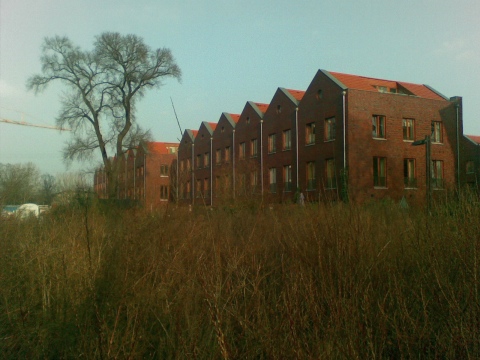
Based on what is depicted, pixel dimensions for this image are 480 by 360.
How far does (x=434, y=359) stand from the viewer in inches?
130

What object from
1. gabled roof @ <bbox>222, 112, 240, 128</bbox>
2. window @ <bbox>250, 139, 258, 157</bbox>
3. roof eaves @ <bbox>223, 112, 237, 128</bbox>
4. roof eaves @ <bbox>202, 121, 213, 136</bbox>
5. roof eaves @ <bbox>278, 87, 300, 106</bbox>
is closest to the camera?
roof eaves @ <bbox>278, 87, 300, 106</bbox>

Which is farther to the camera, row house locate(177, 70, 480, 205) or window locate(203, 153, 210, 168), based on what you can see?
window locate(203, 153, 210, 168)

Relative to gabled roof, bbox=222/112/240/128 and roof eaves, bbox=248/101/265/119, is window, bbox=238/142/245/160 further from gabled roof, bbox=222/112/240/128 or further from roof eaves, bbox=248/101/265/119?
roof eaves, bbox=248/101/265/119

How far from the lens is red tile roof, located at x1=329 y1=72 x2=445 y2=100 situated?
111 feet

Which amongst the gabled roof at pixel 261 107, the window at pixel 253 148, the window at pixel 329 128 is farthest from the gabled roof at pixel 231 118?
the window at pixel 329 128

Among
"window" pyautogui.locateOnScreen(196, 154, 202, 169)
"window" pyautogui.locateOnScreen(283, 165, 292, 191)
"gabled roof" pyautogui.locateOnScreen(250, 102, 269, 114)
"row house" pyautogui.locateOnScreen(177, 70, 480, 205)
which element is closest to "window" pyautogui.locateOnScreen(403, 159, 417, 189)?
"row house" pyautogui.locateOnScreen(177, 70, 480, 205)

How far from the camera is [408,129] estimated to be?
31.9m

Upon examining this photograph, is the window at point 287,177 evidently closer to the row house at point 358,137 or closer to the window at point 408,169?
the row house at point 358,137

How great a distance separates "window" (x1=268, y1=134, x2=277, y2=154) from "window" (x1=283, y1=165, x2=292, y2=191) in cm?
218

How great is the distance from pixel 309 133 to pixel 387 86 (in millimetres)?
8341

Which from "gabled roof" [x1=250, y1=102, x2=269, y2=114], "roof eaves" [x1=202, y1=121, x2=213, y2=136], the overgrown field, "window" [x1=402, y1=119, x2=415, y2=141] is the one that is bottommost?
the overgrown field

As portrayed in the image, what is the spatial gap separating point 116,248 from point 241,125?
36608 mm

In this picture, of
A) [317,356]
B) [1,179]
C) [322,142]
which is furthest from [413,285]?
[322,142]

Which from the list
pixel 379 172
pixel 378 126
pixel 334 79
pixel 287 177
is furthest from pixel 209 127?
pixel 379 172
